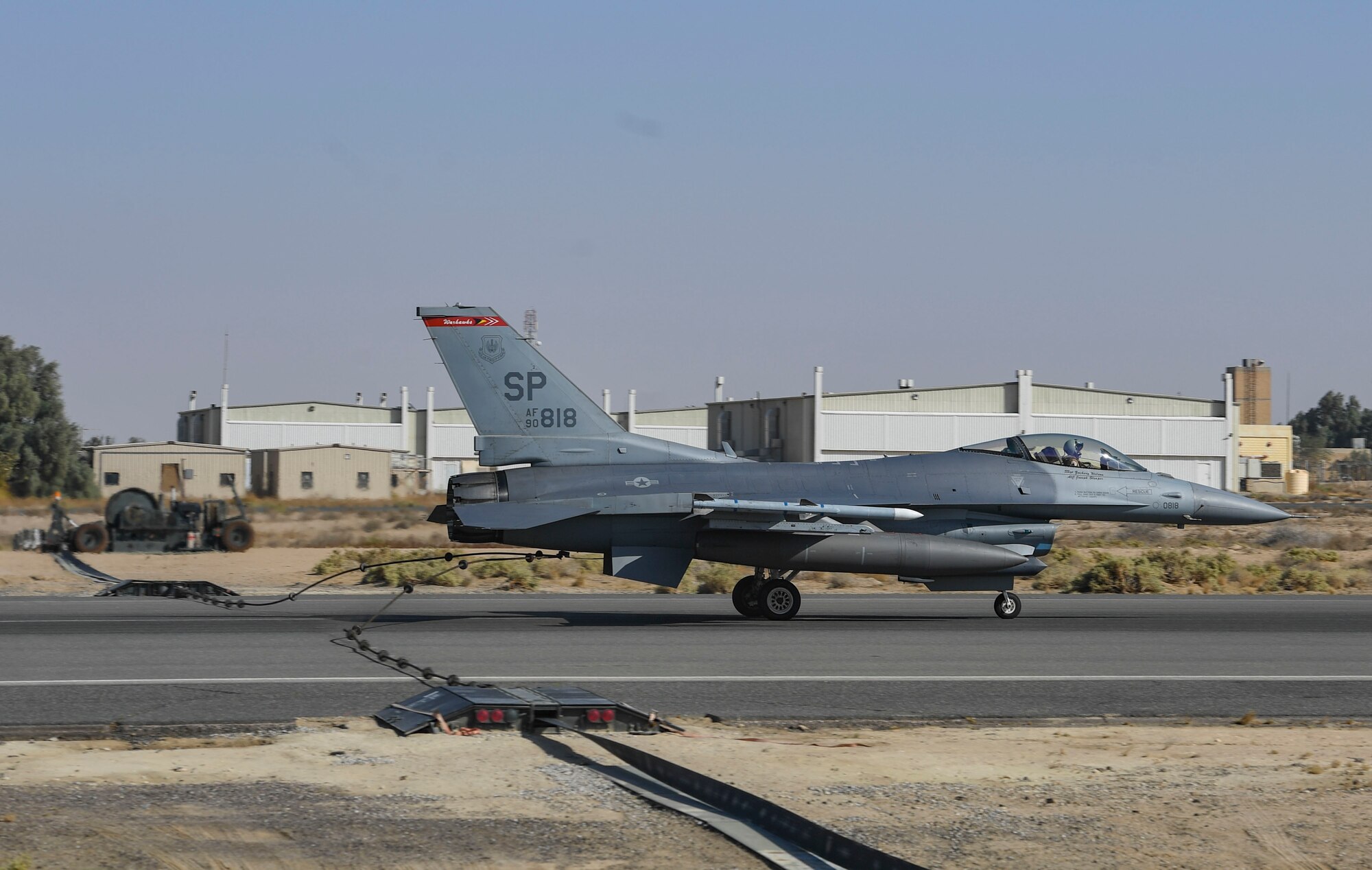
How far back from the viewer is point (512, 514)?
17.3 metres

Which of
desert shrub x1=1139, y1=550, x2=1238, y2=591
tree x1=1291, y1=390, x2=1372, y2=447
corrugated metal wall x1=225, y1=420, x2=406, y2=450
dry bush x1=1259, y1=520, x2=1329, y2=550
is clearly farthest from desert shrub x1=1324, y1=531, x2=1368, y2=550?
tree x1=1291, y1=390, x2=1372, y2=447

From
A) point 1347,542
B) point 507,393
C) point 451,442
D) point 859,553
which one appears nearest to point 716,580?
point 859,553

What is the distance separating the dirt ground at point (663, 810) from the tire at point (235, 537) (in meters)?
25.6

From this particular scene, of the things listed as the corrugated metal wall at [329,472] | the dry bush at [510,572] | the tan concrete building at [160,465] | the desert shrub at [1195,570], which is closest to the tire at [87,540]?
the dry bush at [510,572]

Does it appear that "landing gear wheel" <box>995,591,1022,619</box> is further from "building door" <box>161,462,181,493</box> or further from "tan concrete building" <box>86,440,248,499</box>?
"tan concrete building" <box>86,440,248,499</box>

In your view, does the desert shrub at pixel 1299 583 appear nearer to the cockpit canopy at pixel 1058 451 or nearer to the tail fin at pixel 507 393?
the cockpit canopy at pixel 1058 451

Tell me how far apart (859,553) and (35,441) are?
2601 inches

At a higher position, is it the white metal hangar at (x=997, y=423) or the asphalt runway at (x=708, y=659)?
the white metal hangar at (x=997, y=423)

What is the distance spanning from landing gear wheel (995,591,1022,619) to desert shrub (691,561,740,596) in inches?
232

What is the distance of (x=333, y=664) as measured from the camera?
1319 cm

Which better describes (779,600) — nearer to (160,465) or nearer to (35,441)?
(160,465)

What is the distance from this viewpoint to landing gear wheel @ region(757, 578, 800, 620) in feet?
60.8

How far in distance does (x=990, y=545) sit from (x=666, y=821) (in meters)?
12.7

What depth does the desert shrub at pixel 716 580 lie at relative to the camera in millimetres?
24891
